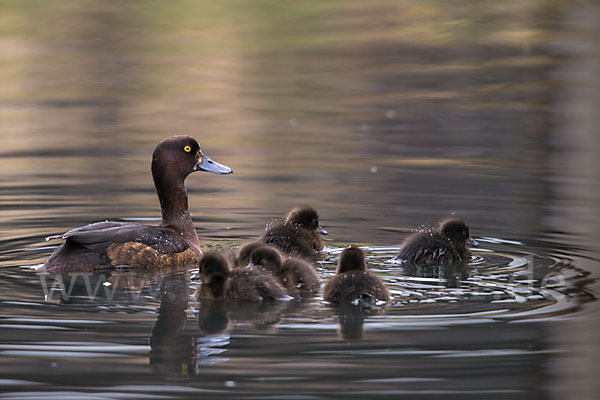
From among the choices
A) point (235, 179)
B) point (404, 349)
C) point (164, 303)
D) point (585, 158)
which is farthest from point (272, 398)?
point (585, 158)

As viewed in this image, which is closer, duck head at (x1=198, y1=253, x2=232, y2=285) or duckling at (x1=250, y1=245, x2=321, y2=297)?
duck head at (x1=198, y1=253, x2=232, y2=285)

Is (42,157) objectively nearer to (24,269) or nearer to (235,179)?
(235,179)

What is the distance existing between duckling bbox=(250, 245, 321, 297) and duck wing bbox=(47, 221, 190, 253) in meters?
1.09

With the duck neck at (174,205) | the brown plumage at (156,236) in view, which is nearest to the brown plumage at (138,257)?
the brown plumage at (156,236)

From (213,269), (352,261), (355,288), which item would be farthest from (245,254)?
(355,288)

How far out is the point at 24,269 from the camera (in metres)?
7.30

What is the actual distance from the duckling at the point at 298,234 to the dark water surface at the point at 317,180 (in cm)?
18

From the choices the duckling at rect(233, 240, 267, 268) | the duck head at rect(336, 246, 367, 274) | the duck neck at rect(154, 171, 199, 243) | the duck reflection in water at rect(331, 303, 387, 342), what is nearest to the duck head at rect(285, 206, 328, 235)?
the duck neck at rect(154, 171, 199, 243)

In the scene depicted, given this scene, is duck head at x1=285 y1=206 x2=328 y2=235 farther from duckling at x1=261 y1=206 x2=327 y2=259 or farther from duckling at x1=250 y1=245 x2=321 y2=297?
duckling at x1=250 y1=245 x2=321 y2=297

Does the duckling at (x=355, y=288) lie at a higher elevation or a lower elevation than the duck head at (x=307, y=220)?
lower

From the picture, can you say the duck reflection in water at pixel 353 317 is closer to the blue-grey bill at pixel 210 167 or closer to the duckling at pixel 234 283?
the duckling at pixel 234 283

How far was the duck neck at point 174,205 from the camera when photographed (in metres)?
8.09

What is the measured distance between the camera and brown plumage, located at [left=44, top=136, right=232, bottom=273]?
7.32m

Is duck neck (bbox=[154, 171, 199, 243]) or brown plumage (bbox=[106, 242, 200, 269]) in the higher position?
duck neck (bbox=[154, 171, 199, 243])
